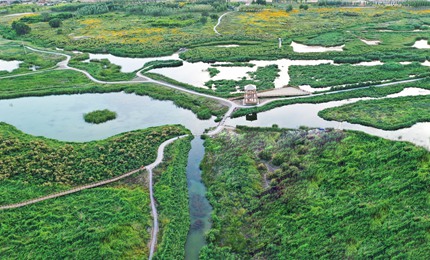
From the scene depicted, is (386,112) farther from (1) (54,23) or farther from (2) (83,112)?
(1) (54,23)

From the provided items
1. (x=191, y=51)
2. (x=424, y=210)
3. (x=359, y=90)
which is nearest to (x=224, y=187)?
(x=424, y=210)

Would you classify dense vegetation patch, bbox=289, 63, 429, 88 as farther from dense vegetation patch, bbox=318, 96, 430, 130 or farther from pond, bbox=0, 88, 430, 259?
dense vegetation patch, bbox=318, 96, 430, 130

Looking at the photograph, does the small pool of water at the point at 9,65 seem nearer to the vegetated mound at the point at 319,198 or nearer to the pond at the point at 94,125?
the pond at the point at 94,125

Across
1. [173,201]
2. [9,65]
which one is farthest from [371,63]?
[9,65]

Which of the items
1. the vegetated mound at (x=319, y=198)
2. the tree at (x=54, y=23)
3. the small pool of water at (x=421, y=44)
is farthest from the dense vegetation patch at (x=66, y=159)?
the tree at (x=54, y=23)

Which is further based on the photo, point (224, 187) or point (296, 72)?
point (296, 72)

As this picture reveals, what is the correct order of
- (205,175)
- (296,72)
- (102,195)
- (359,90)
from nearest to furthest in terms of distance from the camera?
(102,195)
(205,175)
(359,90)
(296,72)

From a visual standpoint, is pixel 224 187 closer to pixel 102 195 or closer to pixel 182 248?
pixel 182 248
